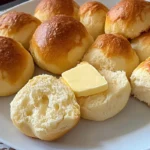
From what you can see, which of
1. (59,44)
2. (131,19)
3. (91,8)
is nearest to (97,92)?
(59,44)

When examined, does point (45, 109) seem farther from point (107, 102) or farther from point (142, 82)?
point (142, 82)

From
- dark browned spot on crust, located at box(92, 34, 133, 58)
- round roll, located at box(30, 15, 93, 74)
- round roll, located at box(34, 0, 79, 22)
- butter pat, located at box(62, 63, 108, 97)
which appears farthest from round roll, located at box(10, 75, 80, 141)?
round roll, located at box(34, 0, 79, 22)

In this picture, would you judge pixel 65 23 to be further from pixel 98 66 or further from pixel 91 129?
pixel 91 129

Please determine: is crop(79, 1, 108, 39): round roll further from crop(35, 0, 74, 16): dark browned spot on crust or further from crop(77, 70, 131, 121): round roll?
crop(77, 70, 131, 121): round roll

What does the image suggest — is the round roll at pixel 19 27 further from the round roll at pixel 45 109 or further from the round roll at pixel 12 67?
the round roll at pixel 45 109

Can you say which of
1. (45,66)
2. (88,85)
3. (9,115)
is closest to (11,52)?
(45,66)

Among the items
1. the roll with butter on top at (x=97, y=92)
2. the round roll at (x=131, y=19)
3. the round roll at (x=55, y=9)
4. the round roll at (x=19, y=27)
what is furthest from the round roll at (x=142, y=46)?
the round roll at (x=19, y=27)
